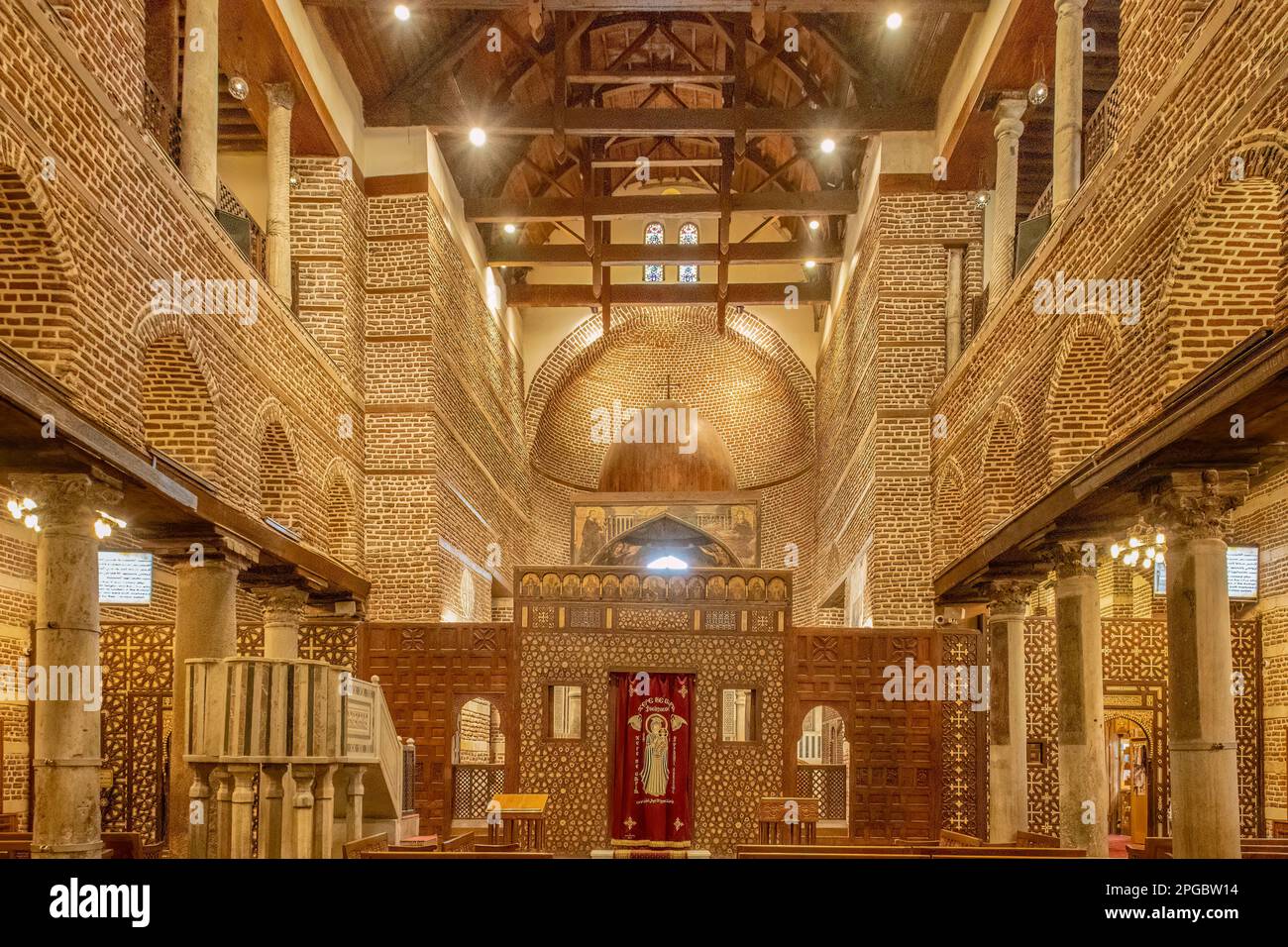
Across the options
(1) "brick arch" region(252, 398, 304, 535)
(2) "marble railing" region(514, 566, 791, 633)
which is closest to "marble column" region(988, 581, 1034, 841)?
(2) "marble railing" region(514, 566, 791, 633)

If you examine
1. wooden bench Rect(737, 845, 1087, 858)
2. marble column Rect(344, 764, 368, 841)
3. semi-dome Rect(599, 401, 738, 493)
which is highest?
semi-dome Rect(599, 401, 738, 493)

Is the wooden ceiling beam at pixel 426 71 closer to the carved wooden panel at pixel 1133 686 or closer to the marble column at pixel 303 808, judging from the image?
the carved wooden panel at pixel 1133 686

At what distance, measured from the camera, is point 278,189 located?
56.4 ft

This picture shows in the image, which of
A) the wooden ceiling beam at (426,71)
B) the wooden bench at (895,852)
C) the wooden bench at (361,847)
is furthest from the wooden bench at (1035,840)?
the wooden ceiling beam at (426,71)

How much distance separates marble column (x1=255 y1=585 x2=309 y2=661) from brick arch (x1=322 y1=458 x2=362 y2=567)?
2.69 meters

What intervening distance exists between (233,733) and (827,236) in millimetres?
18773

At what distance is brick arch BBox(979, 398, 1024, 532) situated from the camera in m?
16.7

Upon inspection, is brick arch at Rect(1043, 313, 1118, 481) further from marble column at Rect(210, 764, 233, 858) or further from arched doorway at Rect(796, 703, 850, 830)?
marble column at Rect(210, 764, 233, 858)

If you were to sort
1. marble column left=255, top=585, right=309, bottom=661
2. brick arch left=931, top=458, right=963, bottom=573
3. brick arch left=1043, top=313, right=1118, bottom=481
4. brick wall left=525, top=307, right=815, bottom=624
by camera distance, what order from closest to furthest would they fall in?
brick arch left=1043, top=313, right=1118, bottom=481, marble column left=255, top=585, right=309, bottom=661, brick arch left=931, top=458, right=963, bottom=573, brick wall left=525, top=307, right=815, bottom=624

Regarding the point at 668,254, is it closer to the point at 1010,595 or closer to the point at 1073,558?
the point at 1010,595

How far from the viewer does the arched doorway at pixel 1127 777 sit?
21.0 meters

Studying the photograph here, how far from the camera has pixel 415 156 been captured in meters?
20.3

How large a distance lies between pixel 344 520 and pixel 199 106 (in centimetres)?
707

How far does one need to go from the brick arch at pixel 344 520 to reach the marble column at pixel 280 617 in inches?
106
